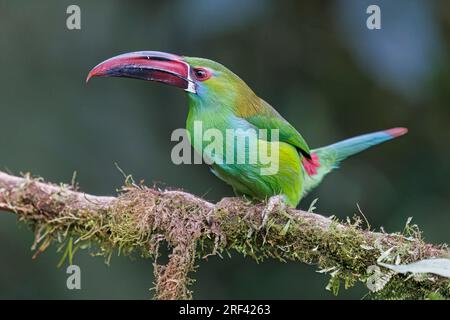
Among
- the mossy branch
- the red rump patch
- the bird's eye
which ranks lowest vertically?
the mossy branch

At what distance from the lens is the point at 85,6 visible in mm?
5402

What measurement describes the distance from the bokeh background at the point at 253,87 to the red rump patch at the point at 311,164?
725 mm

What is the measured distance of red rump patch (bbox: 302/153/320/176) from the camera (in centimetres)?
434

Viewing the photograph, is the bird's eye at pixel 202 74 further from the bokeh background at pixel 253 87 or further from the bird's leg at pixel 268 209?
the bokeh background at pixel 253 87

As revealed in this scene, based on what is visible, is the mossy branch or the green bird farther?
the green bird

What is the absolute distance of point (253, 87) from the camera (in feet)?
18.9

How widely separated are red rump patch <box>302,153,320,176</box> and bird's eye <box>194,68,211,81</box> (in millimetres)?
851

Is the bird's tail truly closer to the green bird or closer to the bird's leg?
the green bird

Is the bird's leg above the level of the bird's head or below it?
below

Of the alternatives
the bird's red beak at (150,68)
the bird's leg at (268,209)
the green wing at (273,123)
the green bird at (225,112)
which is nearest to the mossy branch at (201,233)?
the bird's leg at (268,209)

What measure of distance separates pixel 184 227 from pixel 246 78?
297 centimetres

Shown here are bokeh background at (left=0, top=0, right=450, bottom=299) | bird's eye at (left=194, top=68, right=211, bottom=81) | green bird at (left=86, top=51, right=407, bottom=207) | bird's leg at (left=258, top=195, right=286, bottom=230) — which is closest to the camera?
bird's leg at (left=258, top=195, right=286, bottom=230)

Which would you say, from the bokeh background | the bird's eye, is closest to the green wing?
the bird's eye
